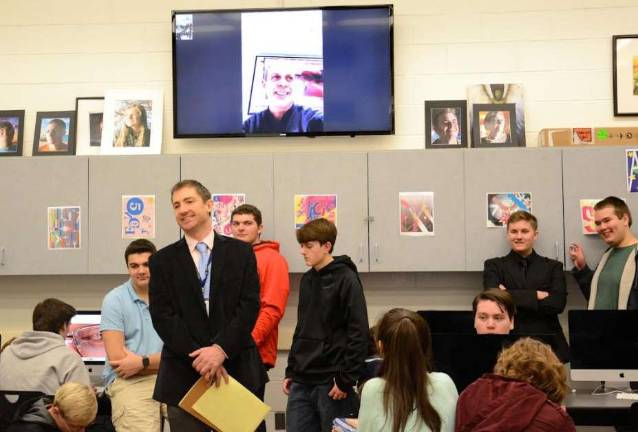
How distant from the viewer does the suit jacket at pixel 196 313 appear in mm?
3119

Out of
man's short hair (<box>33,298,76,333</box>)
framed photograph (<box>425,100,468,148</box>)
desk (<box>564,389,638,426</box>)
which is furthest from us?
framed photograph (<box>425,100,468,148</box>)

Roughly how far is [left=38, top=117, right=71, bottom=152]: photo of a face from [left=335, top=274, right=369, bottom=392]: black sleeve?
2.99 m

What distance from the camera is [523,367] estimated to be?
108 inches

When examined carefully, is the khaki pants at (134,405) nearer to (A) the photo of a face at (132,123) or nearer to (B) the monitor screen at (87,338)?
(B) the monitor screen at (87,338)

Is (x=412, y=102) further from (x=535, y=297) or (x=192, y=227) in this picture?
(x=192, y=227)

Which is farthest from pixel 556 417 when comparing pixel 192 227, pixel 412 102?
pixel 412 102

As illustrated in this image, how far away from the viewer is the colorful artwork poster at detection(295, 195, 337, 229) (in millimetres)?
5574

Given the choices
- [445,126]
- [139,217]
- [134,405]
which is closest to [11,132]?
[139,217]

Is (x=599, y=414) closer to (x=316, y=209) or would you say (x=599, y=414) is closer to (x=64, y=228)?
(x=316, y=209)

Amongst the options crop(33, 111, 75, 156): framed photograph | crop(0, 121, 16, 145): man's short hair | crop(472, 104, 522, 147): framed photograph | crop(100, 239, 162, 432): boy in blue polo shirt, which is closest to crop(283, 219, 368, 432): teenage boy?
crop(100, 239, 162, 432): boy in blue polo shirt

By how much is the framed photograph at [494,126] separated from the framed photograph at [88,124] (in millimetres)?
2762

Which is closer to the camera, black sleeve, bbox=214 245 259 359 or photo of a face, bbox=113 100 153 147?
black sleeve, bbox=214 245 259 359

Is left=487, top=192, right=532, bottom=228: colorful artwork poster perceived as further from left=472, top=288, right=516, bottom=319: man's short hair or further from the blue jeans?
the blue jeans

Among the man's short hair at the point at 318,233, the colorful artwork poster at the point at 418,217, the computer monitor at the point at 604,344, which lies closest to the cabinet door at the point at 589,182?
the colorful artwork poster at the point at 418,217
